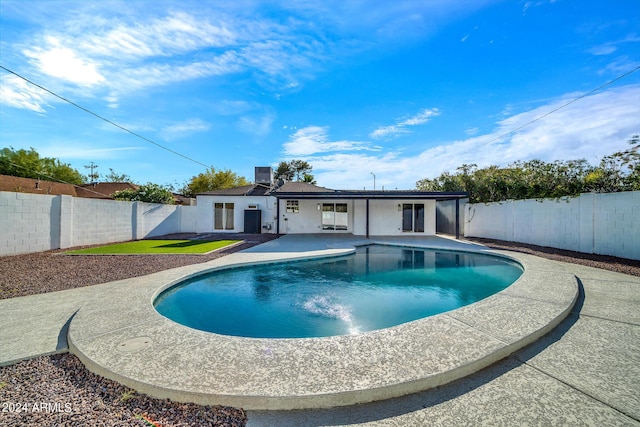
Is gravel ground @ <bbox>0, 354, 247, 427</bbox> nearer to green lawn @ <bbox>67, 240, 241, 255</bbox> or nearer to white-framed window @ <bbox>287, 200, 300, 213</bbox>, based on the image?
green lawn @ <bbox>67, 240, 241, 255</bbox>

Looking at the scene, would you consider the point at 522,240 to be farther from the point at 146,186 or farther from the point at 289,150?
the point at 146,186

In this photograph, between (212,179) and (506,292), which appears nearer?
(506,292)

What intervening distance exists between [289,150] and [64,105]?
1493 cm

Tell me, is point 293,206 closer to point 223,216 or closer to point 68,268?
point 223,216

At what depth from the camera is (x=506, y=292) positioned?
4.99m

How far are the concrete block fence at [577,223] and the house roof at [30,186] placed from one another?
106ft

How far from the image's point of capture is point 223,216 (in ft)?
61.0

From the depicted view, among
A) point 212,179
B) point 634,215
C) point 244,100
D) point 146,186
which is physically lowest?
point 634,215

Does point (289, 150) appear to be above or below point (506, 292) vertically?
above

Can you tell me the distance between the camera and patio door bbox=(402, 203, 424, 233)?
54.7 ft

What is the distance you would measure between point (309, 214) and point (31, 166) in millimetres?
33209

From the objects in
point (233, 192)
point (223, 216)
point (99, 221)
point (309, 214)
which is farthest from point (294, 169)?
point (99, 221)

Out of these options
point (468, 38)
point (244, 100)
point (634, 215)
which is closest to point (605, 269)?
point (634, 215)

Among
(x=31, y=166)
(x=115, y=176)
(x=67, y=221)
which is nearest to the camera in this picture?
(x=67, y=221)
